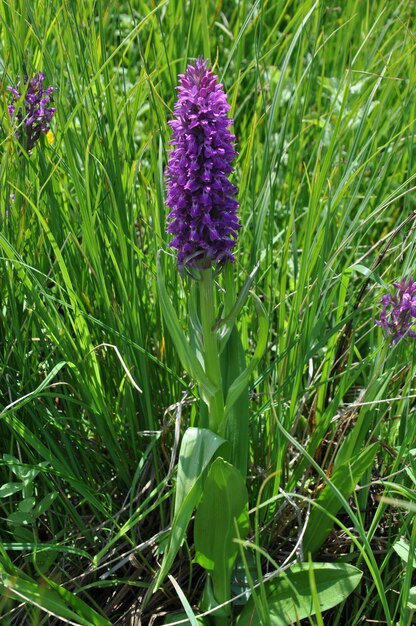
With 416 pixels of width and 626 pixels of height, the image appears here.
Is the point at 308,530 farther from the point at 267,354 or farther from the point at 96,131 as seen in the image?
the point at 96,131

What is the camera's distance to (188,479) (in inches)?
58.4

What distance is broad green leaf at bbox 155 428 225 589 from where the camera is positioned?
4.82 ft

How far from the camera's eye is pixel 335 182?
216cm

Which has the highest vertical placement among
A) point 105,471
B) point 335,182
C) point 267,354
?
point 335,182

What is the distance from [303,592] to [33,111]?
1.35 meters

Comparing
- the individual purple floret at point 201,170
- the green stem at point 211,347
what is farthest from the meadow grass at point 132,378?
the individual purple floret at point 201,170

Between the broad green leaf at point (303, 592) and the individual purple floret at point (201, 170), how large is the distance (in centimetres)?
77

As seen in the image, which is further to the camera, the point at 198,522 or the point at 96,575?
the point at 96,575

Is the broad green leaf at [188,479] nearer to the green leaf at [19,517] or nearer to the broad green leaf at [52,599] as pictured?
the broad green leaf at [52,599]

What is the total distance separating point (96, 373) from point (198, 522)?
499 mm

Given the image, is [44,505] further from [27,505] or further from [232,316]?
[232,316]

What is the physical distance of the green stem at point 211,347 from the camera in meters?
1.51

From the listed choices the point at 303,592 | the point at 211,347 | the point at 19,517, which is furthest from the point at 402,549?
the point at 19,517

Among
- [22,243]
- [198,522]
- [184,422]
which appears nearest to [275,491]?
[198,522]
